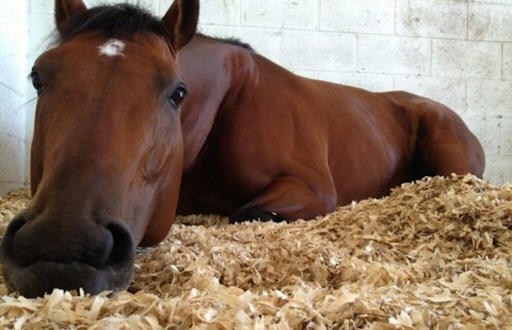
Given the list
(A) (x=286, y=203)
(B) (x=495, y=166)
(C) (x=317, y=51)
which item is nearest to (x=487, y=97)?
(B) (x=495, y=166)

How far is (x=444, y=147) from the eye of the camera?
352cm

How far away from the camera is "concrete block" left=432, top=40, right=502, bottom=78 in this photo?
445 cm

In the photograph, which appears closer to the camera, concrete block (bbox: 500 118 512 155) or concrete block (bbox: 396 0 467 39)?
concrete block (bbox: 396 0 467 39)

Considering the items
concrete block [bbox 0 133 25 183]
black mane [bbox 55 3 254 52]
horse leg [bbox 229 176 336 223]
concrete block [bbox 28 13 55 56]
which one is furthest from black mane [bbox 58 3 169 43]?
concrete block [bbox 28 13 55 56]

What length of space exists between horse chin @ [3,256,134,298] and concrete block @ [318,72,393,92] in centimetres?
345

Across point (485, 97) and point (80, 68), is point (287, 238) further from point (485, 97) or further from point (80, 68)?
point (485, 97)

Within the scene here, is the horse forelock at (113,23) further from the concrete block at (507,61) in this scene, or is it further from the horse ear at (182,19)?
the concrete block at (507,61)

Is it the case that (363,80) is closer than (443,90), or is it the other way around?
(363,80)

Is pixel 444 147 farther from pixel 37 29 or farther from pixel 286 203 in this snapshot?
pixel 37 29

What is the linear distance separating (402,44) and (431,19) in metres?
0.32

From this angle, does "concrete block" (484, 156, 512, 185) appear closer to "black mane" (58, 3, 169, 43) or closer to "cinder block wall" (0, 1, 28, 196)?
"cinder block wall" (0, 1, 28, 196)

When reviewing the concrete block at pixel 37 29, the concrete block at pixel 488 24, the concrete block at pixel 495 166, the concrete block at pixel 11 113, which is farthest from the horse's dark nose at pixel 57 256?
the concrete block at pixel 488 24

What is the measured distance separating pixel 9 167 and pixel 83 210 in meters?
2.66

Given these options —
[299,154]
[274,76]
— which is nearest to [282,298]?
[299,154]
